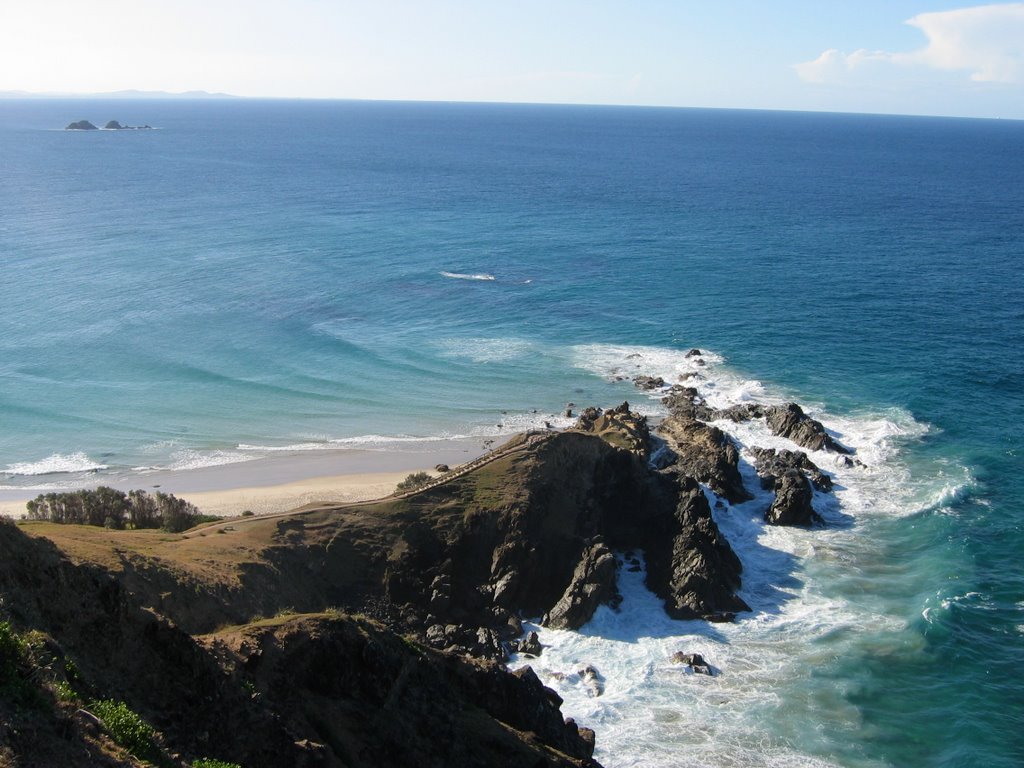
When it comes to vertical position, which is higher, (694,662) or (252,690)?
(252,690)

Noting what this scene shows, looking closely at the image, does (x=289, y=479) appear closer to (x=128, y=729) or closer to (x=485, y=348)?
(x=485, y=348)

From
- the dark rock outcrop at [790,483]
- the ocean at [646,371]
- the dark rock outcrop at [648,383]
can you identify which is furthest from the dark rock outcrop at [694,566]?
the dark rock outcrop at [648,383]

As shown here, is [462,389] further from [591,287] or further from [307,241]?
[307,241]

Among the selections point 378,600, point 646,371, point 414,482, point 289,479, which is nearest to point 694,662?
point 378,600

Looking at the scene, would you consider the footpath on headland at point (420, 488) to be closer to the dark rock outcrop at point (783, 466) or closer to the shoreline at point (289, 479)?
the shoreline at point (289, 479)

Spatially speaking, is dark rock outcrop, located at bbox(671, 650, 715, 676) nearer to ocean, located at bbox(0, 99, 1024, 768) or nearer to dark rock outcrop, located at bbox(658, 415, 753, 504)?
ocean, located at bbox(0, 99, 1024, 768)

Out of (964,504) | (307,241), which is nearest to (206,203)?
(307,241)

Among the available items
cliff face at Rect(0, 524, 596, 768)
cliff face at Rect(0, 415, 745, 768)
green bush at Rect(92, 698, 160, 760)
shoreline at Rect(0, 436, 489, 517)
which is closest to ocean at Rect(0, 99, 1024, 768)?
shoreline at Rect(0, 436, 489, 517)
